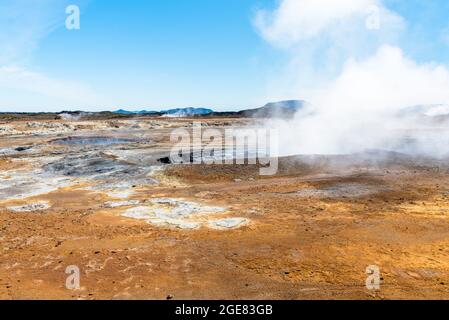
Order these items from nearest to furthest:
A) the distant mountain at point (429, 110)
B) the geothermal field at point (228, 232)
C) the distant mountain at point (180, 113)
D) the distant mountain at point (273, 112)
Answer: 1. the geothermal field at point (228, 232)
2. the distant mountain at point (429, 110)
3. the distant mountain at point (273, 112)
4. the distant mountain at point (180, 113)

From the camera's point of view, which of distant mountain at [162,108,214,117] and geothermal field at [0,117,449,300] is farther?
distant mountain at [162,108,214,117]

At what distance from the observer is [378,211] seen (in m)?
12.5

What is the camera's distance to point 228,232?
1068 cm

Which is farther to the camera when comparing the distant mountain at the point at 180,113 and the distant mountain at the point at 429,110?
the distant mountain at the point at 180,113

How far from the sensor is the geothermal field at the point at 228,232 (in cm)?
762

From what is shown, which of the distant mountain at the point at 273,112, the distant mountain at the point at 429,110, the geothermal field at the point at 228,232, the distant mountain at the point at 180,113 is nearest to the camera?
the geothermal field at the point at 228,232

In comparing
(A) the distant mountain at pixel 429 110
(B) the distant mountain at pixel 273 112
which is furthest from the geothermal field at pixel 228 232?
(A) the distant mountain at pixel 429 110

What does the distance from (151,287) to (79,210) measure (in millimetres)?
6785

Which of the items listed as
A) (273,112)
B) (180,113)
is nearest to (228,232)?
(273,112)

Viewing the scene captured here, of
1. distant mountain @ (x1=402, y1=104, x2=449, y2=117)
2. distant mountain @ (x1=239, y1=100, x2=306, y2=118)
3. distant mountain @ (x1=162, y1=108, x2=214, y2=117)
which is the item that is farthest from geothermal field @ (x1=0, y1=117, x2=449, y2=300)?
distant mountain @ (x1=162, y1=108, x2=214, y2=117)

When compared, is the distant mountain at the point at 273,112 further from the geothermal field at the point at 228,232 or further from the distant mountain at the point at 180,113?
the geothermal field at the point at 228,232

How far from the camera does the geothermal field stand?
762 centimetres

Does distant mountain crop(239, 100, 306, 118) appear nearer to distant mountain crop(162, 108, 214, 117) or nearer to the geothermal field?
distant mountain crop(162, 108, 214, 117)

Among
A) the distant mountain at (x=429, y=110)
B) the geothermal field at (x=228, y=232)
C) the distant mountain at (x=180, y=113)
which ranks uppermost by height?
the distant mountain at (x=180, y=113)
